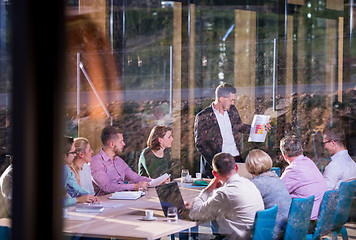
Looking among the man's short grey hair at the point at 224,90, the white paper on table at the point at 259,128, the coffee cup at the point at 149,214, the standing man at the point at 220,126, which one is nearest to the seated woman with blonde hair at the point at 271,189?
the coffee cup at the point at 149,214

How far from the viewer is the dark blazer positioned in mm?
5047

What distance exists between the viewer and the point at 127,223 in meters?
2.39

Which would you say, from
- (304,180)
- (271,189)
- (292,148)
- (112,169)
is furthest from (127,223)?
(292,148)

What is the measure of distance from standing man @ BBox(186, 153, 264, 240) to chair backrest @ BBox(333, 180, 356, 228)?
942mm

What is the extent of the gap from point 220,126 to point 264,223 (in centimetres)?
289

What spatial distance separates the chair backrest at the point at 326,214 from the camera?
9.98 feet

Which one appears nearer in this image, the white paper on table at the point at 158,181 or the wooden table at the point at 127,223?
the wooden table at the point at 127,223

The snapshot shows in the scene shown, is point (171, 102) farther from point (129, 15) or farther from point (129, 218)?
point (129, 218)

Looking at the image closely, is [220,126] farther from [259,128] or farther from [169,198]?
[169,198]

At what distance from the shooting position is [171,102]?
19.9ft

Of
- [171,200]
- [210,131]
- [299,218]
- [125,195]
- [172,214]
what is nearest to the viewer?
[172,214]

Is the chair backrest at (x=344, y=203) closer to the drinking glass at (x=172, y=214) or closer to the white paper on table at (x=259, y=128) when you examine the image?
the drinking glass at (x=172, y=214)

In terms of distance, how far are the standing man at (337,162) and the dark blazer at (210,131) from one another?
99 cm

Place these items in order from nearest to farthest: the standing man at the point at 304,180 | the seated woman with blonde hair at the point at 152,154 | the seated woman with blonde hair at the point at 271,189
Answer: the seated woman with blonde hair at the point at 271,189 → the standing man at the point at 304,180 → the seated woman with blonde hair at the point at 152,154
